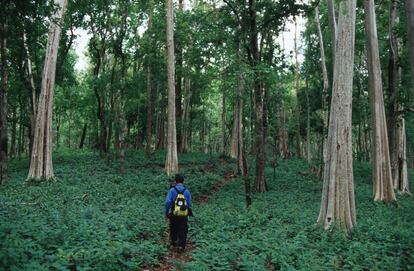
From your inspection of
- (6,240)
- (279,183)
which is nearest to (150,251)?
(6,240)

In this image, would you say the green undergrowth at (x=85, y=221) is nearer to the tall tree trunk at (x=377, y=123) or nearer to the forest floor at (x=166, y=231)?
the forest floor at (x=166, y=231)

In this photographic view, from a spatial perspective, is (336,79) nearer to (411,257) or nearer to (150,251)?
(411,257)

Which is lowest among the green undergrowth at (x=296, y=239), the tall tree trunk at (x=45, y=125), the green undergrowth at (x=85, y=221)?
the green undergrowth at (x=296, y=239)

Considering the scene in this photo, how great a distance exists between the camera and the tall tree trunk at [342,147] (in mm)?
9641

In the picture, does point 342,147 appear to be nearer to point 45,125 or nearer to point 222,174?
point 45,125

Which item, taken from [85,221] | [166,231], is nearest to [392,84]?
[166,231]

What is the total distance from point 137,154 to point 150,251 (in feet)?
70.9

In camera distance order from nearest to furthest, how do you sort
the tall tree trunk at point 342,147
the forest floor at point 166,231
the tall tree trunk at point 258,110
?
A: 1. the forest floor at point 166,231
2. the tall tree trunk at point 342,147
3. the tall tree trunk at point 258,110

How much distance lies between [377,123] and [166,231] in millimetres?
9904

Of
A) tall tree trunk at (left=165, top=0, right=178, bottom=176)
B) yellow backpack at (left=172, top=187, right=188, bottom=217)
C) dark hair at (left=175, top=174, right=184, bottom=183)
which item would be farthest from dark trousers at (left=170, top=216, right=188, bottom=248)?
tall tree trunk at (left=165, top=0, right=178, bottom=176)

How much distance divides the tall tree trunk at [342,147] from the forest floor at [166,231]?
1.82ft

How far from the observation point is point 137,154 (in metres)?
28.3

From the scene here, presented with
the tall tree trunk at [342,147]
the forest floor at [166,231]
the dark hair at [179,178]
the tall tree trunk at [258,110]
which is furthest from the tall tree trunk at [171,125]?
the dark hair at [179,178]

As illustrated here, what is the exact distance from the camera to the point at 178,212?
8227mm
